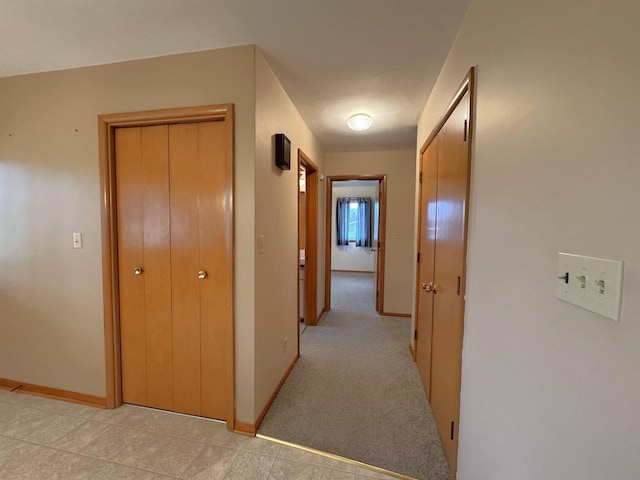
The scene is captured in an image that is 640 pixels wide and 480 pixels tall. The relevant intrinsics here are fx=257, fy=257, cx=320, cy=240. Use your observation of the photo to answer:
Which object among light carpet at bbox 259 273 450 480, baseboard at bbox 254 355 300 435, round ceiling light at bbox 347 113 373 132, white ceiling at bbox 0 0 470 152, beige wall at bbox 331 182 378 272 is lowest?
light carpet at bbox 259 273 450 480

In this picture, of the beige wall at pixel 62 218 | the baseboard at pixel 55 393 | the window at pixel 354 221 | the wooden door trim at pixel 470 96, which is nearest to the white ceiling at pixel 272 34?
the beige wall at pixel 62 218

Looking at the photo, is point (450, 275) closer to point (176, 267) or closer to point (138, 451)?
point (176, 267)

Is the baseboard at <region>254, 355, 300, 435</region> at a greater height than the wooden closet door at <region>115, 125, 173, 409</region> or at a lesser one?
lesser

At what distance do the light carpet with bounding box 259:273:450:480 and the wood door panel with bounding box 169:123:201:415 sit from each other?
0.61m

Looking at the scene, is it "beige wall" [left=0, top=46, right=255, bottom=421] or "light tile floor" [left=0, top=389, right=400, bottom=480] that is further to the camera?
"beige wall" [left=0, top=46, right=255, bottom=421]

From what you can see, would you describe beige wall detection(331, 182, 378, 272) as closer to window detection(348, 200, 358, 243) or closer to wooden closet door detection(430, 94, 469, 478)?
window detection(348, 200, 358, 243)

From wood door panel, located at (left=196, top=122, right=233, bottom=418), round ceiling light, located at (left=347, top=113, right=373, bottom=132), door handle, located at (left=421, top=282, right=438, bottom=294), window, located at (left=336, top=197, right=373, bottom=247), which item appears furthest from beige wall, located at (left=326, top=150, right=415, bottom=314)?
window, located at (left=336, top=197, right=373, bottom=247)

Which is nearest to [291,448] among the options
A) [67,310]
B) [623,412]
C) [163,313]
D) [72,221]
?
[163,313]

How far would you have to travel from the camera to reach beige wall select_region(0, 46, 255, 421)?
1637 mm

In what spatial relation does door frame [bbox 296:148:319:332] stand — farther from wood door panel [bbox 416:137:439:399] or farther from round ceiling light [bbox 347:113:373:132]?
wood door panel [bbox 416:137:439:399]

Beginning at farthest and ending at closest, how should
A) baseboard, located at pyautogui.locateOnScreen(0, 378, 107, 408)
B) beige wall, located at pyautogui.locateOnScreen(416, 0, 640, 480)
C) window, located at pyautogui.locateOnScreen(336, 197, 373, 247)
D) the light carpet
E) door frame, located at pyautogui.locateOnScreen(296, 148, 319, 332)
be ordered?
window, located at pyautogui.locateOnScreen(336, 197, 373, 247) < door frame, located at pyautogui.locateOnScreen(296, 148, 319, 332) < baseboard, located at pyautogui.locateOnScreen(0, 378, 107, 408) < the light carpet < beige wall, located at pyautogui.locateOnScreen(416, 0, 640, 480)

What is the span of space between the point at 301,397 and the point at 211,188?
1683mm

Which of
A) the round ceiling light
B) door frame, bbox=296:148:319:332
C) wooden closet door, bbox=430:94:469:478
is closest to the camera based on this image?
wooden closet door, bbox=430:94:469:478

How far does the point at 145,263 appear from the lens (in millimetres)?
1779
